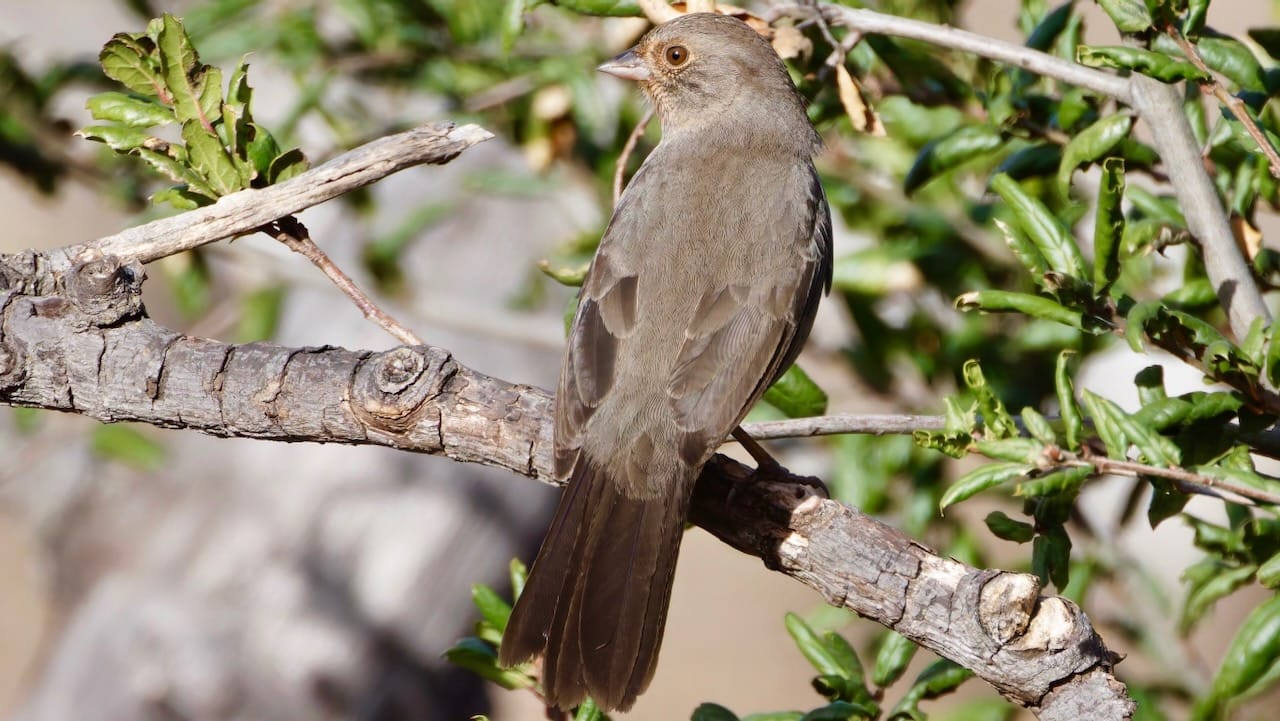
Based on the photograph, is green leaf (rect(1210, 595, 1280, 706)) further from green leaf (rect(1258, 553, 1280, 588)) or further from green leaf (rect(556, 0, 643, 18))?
green leaf (rect(556, 0, 643, 18))

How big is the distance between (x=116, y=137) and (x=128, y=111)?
9 centimetres

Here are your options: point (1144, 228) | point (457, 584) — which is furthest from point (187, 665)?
point (1144, 228)

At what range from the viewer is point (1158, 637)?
16.6 feet

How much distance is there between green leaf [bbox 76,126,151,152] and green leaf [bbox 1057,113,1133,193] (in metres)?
2.31

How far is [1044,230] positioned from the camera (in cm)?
327

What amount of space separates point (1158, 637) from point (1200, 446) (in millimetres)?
2181

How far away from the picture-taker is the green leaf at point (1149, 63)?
3.01 metres

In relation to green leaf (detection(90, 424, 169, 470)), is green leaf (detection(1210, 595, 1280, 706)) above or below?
below

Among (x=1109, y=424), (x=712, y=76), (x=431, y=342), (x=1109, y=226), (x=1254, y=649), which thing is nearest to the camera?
(x=1109, y=424)

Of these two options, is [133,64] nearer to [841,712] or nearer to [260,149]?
[260,149]

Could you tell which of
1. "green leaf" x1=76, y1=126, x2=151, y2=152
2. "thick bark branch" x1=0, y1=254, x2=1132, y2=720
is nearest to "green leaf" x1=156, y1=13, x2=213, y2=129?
"green leaf" x1=76, y1=126, x2=151, y2=152

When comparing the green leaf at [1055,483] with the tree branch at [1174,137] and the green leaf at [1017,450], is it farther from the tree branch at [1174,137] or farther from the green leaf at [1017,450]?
the tree branch at [1174,137]

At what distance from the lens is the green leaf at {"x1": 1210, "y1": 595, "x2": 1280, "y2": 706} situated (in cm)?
298

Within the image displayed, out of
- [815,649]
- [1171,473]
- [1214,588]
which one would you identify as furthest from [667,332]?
[1214,588]
